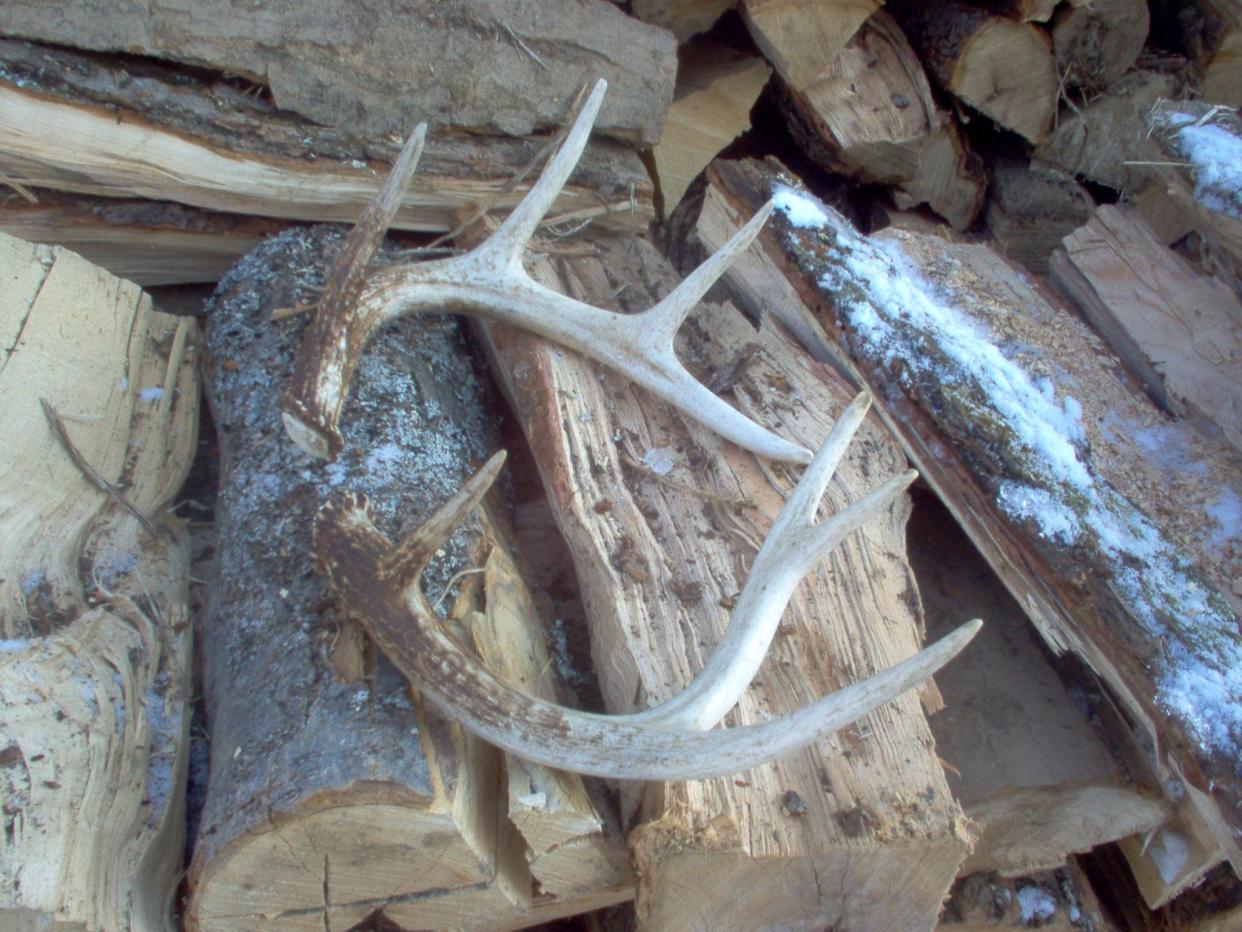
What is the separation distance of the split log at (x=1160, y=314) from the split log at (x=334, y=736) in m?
1.70

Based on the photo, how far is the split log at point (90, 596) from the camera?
1.54 metres

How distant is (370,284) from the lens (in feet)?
7.00

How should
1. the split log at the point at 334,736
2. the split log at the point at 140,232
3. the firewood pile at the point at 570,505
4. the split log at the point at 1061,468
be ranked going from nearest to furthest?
the split log at the point at 334,736, the firewood pile at the point at 570,505, the split log at the point at 1061,468, the split log at the point at 140,232

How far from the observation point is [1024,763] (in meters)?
2.05

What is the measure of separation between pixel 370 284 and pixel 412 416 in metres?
0.34

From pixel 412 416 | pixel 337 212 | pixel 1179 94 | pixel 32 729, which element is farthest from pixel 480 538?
pixel 1179 94

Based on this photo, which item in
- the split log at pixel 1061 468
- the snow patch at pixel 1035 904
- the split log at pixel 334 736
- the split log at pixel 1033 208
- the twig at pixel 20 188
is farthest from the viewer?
the split log at pixel 1033 208

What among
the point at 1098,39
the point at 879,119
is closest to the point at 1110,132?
the point at 1098,39

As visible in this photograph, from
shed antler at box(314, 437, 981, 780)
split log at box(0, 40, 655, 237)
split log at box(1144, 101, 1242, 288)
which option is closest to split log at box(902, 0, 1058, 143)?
split log at box(1144, 101, 1242, 288)

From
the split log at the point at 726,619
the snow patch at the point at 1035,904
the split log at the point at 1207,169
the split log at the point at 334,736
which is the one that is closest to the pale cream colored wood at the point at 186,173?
the split log at the point at 726,619

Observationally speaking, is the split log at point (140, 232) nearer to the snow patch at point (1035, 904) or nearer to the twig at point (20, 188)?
the twig at point (20, 188)

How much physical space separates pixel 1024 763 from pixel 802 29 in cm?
211

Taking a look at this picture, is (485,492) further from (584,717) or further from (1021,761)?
(1021,761)

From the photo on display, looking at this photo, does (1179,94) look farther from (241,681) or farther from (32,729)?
(32,729)
